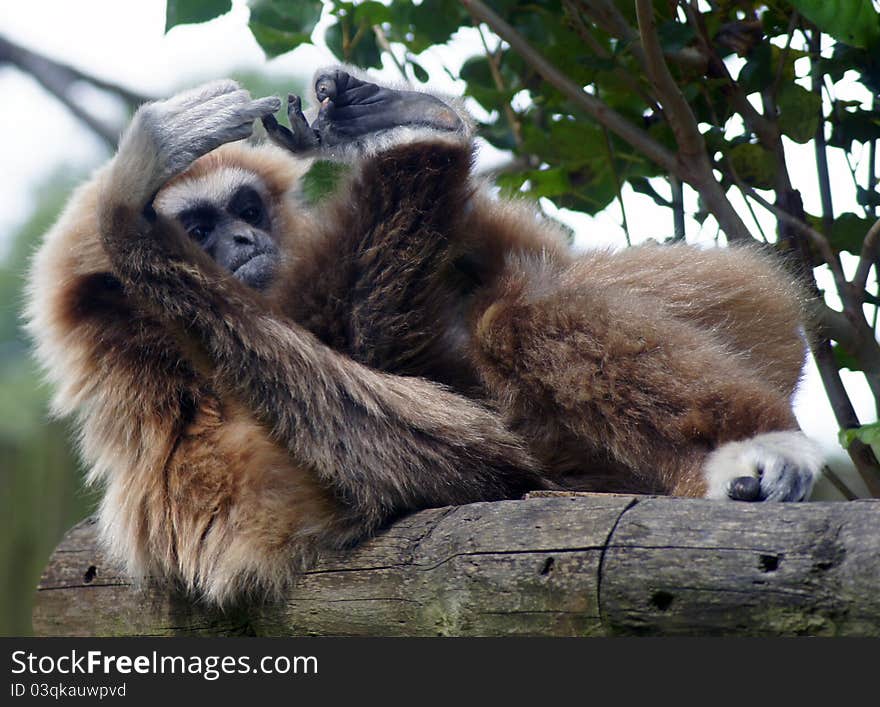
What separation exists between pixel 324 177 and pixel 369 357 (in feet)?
2.25

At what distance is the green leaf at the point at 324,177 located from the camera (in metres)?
A: 2.96

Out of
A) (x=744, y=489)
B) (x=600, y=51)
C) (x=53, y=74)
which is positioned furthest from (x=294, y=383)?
(x=53, y=74)

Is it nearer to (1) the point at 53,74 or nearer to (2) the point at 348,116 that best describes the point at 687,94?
(2) the point at 348,116

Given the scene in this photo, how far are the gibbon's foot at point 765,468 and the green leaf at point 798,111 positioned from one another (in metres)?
1.18

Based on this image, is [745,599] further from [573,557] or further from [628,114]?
[628,114]

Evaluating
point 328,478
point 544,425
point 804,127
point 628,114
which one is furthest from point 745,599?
point 628,114

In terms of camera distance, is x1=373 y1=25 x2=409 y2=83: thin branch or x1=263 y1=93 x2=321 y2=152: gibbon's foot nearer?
x1=263 y1=93 x2=321 y2=152: gibbon's foot

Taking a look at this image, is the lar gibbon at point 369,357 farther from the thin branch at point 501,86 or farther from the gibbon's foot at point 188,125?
the thin branch at point 501,86

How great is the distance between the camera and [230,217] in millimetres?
3576

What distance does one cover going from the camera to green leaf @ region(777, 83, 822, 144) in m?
3.11

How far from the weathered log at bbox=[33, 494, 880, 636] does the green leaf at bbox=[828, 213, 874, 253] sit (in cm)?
152

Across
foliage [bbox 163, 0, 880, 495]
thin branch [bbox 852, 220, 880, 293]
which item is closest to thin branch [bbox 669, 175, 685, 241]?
foliage [bbox 163, 0, 880, 495]

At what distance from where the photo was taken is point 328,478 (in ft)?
8.56

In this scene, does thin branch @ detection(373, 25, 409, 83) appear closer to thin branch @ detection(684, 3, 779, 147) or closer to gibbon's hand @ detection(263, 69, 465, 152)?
gibbon's hand @ detection(263, 69, 465, 152)
